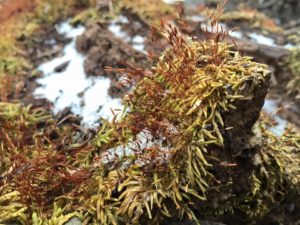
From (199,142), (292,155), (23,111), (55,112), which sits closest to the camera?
(199,142)

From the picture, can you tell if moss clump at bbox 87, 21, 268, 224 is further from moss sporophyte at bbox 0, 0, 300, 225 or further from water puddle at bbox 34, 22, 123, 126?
water puddle at bbox 34, 22, 123, 126

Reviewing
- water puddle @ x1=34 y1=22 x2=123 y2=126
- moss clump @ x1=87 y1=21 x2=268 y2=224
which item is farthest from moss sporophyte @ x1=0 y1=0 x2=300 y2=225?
water puddle @ x1=34 y1=22 x2=123 y2=126

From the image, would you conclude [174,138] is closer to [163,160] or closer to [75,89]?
[163,160]

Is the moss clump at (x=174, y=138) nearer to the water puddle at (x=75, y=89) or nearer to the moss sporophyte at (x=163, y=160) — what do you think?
the moss sporophyte at (x=163, y=160)

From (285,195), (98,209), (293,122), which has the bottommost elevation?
(293,122)

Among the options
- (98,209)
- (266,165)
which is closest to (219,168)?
(266,165)

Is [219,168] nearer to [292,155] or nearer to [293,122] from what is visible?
[292,155]

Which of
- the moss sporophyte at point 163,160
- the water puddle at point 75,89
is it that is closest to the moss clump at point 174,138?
the moss sporophyte at point 163,160
